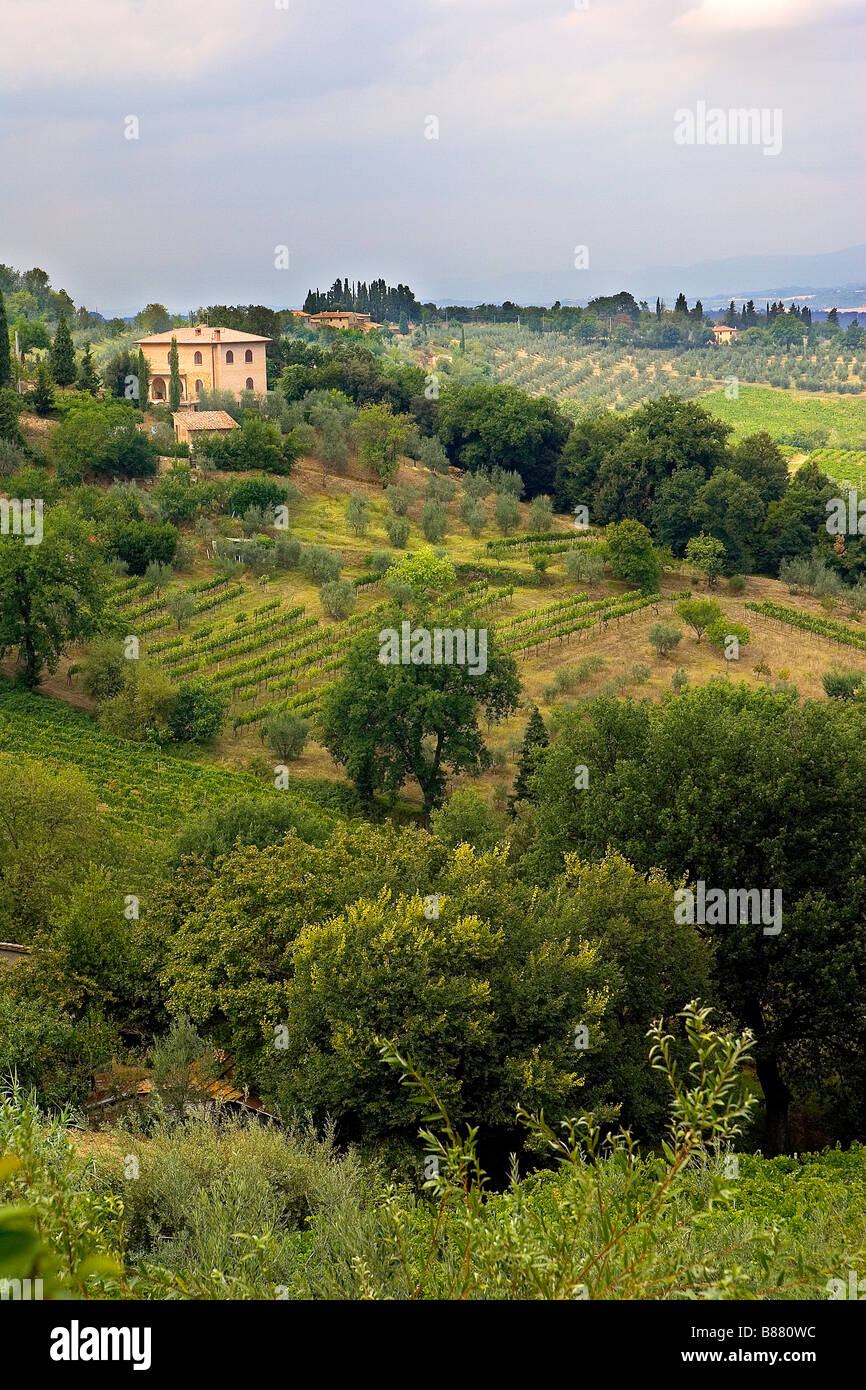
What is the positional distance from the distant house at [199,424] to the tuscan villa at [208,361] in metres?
7.21

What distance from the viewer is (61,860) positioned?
23016mm

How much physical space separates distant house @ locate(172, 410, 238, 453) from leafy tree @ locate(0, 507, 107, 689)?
20.6 metres

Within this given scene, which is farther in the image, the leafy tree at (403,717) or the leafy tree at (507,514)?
the leafy tree at (507,514)

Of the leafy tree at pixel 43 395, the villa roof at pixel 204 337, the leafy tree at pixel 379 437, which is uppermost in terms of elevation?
the villa roof at pixel 204 337

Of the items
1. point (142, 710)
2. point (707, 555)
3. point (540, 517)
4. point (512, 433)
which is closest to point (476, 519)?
point (540, 517)

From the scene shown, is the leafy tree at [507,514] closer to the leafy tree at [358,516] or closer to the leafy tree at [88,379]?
→ the leafy tree at [358,516]

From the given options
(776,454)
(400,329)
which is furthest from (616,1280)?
(400,329)

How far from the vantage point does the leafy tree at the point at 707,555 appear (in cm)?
5500

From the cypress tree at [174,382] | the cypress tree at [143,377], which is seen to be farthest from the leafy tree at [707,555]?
the cypress tree at [143,377]

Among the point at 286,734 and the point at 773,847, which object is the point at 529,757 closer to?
the point at 286,734

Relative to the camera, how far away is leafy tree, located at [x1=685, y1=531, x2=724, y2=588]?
180 feet

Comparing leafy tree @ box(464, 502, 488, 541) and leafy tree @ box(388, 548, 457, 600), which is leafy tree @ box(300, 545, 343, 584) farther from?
leafy tree @ box(464, 502, 488, 541)

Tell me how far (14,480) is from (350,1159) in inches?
1664
